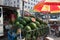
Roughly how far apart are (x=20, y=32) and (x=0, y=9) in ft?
6.95

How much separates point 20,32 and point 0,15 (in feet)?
6.67

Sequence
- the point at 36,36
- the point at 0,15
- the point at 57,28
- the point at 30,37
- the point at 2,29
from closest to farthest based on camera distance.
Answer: the point at 30,37 < the point at 36,36 < the point at 2,29 < the point at 0,15 < the point at 57,28

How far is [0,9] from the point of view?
4.12 metres

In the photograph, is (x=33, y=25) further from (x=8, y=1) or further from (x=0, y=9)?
(x=8, y=1)

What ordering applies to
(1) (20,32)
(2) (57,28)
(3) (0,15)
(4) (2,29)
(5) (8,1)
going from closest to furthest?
(1) (20,32) < (4) (2,29) < (3) (0,15) < (5) (8,1) < (2) (57,28)

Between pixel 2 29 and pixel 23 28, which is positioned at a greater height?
pixel 23 28

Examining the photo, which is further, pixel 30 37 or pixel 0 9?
pixel 0 9

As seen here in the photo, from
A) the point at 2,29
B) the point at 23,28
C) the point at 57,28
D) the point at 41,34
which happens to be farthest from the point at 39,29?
the point at 57,28

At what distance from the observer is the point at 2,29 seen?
381cm

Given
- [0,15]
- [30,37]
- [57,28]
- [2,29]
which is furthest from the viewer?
[57,28]

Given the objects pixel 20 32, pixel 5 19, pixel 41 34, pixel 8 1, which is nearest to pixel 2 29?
pixel 5 19

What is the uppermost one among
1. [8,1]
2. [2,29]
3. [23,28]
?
[8,1]

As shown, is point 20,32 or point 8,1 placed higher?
point 8,1

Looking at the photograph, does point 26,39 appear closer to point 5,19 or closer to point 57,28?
point 5,19
